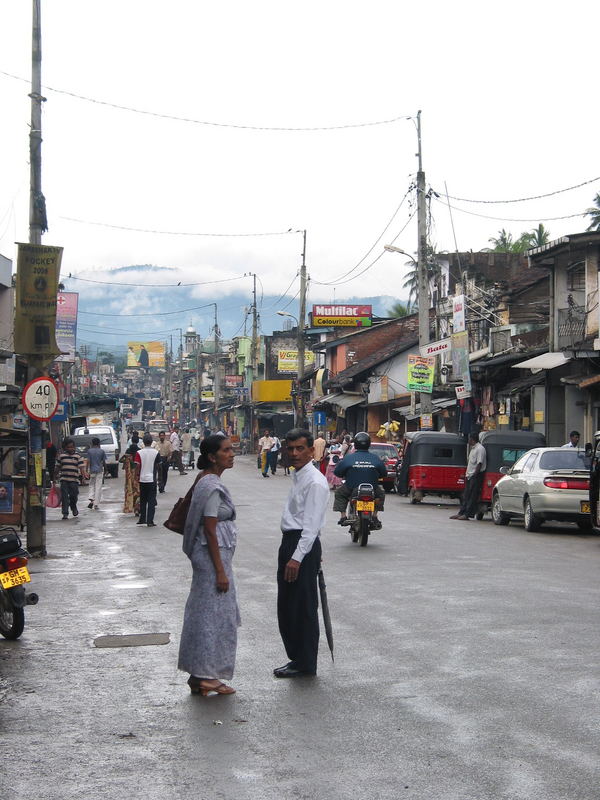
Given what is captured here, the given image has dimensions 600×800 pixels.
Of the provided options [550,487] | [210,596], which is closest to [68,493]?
[550,487]

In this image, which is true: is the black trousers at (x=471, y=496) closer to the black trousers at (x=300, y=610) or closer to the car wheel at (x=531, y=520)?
the car wheel at (x=531, y=520)

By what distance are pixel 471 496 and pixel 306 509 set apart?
1688 centimetres

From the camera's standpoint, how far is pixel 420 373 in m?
36.5

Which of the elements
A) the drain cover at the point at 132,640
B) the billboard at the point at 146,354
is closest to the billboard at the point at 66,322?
the drain cover at the point at 132,640

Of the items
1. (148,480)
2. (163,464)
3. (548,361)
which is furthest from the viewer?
(163,464)

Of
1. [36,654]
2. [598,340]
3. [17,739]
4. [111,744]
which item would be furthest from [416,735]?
[598,340]

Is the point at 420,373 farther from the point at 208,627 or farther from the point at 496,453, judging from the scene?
the point at 208,627

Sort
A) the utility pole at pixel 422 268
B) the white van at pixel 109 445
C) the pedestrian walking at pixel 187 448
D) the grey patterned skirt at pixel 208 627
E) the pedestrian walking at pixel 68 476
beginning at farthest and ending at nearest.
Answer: the pedestrian walking at pixel 187 448
the white van at pixel 109 445
the utility pole at pixel 422 268
the pedestrian walking at pixel 68 476
the grey patterned skirt at pixel 208 627

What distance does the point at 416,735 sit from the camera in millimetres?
6453

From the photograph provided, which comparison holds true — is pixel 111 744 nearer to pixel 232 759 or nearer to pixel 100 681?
pixel 232 759

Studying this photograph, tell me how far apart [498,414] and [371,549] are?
74.7 feet

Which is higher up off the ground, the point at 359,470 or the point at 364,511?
the point at 359,470

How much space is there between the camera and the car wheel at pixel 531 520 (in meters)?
21.1

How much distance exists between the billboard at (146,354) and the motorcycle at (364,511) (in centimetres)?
15388
